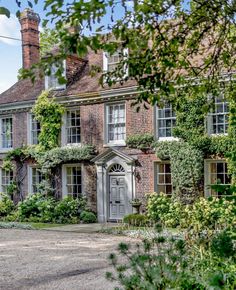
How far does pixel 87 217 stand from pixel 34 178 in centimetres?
489

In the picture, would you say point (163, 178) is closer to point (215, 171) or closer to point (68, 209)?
point (215, 171)

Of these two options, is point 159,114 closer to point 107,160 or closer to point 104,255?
point 107,160

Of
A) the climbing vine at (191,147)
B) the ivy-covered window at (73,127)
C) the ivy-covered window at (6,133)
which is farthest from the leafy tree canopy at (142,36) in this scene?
the ivy-covered window at (6,133)

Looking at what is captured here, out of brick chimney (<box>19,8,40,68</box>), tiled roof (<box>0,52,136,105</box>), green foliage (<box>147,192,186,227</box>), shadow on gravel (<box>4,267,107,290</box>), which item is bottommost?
shadow on gravel (<box>4,267,107,290</box>)

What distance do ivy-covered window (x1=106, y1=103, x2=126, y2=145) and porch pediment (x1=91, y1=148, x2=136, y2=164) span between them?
58 centimetres

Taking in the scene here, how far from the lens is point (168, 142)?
1923cm

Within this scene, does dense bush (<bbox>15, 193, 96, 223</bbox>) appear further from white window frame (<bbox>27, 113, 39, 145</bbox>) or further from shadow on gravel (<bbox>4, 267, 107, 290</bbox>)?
shadow on gravel (<bbox>4, 267, 107, 290</bbox>)

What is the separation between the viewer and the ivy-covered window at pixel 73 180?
2272 cm

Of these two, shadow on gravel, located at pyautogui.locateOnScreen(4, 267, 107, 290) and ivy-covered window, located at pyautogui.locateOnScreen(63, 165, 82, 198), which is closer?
shadow on gravel, located at pyautogui.locateOnScreen(4, 267, 107, 290)

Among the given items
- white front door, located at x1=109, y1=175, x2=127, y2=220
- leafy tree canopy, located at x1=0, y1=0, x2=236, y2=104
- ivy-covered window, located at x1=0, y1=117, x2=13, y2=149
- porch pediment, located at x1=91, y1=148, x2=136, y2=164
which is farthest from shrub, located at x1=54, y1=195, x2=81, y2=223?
leafy tree canopy, located at x1=0, y1=0, x2=236, y2=104

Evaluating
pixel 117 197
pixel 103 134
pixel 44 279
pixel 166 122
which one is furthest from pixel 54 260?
pixel 103 134

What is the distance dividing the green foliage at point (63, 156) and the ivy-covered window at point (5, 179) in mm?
3024

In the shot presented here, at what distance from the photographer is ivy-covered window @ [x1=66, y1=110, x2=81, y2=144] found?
22797mm

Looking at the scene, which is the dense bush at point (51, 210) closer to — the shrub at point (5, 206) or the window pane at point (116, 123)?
the shrub at point (5, 206)
